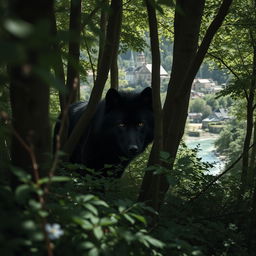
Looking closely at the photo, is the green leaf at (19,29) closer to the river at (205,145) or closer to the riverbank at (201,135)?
the river at (205,145)

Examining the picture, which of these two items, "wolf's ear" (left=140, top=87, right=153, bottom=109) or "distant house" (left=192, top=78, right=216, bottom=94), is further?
"distant house" (left=192, top=78, right=216, bottom=94)

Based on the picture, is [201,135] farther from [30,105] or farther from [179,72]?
[30,105]

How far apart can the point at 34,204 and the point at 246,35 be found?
10543 millimetres

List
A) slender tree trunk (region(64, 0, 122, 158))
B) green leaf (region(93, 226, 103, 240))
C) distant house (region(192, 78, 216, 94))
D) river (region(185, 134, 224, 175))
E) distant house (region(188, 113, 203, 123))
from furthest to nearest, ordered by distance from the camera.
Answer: distant house (region(192, 78, 216, 94))
distant house (region(188, 113, 203, 123))
river (region(185, 134, 224, 175))
slender tree trunk (region(64, 0, 122, 158))
green leaf (region(93, 226, 103, 240))

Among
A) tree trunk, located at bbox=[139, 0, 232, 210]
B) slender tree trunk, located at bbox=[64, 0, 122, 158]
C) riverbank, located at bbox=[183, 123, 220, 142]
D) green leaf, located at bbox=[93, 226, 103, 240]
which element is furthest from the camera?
riverbank, located at bbox=[183, 123, 220, 142]

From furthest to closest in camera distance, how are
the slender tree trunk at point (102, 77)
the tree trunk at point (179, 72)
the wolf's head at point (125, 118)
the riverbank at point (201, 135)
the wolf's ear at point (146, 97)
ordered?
the riverbank at point (201, 135) < the wolf's ear at point (146, 97) < the wolf's head at point (125, 118) < the tree trunk at point (179, 72) < the slender tree trunk at point (102, 77)

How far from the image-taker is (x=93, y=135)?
21.5 ft

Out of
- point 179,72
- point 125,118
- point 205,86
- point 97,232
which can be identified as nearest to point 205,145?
point 205,86

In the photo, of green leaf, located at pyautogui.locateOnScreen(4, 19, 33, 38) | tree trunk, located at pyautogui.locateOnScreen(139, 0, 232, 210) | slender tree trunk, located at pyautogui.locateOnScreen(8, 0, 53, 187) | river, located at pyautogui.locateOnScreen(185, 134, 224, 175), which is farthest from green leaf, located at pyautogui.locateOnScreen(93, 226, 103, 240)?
river, located at pyautogui.locateOnScreen(185, 134, 224, 175)

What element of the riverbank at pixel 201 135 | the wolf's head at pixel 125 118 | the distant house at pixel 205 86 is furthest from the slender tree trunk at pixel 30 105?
the distant house at pixel 205 86

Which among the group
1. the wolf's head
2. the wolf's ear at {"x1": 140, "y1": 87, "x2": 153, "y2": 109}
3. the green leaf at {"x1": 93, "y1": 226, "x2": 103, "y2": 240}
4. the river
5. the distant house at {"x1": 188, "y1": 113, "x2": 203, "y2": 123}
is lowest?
the river

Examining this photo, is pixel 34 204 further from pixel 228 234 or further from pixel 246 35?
pixel 246 35

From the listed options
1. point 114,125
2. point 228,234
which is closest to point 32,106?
point 228,234

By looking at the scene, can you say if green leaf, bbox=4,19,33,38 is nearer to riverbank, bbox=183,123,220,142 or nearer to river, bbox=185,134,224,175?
river, bbox=185,134,224,175
